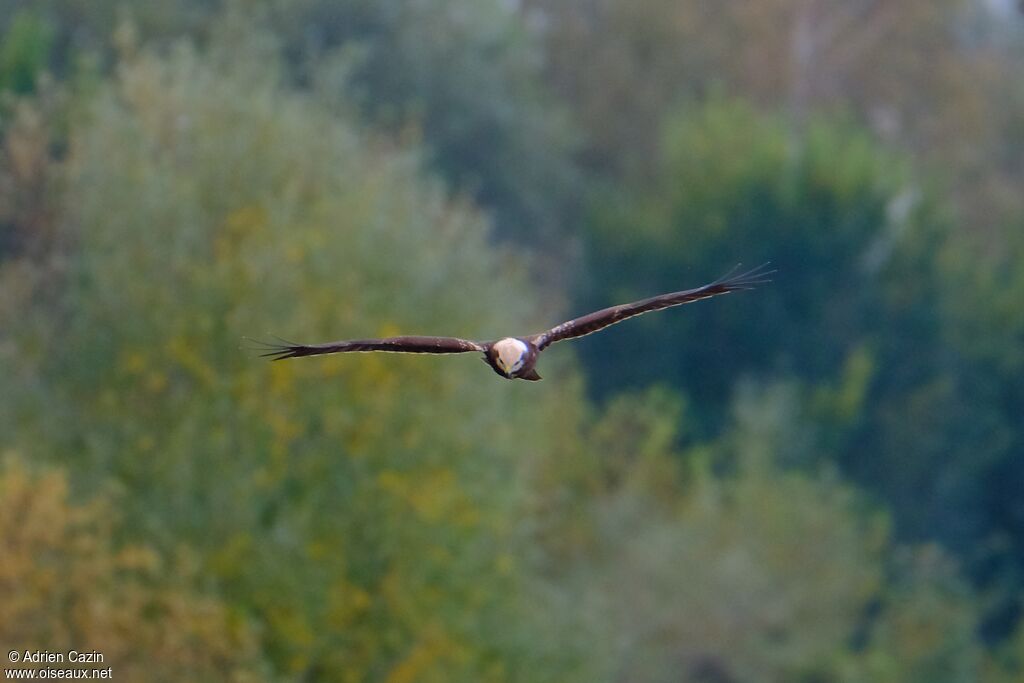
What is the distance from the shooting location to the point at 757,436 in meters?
47.8

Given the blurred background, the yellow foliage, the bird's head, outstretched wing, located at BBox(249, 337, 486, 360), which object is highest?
the blurred background

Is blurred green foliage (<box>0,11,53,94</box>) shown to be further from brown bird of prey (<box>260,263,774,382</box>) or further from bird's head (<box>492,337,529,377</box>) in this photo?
bird's head (<box>492,337,529,377</box>)

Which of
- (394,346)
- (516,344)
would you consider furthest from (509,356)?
(394,346)

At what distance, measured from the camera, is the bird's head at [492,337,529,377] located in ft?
33.8

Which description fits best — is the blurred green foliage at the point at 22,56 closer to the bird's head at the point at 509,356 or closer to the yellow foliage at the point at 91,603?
the yellow foliage at the point at 91,603

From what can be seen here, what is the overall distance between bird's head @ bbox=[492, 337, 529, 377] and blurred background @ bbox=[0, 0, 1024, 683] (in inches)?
549

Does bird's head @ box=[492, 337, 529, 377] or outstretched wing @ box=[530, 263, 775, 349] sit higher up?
outstretched wing @ box=[530, 263, 775, 349]

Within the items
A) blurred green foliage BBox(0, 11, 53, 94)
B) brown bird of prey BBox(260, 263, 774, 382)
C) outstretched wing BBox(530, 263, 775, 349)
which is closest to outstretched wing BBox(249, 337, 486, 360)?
brown bird of prey BBox(260, 263, 774, 382)

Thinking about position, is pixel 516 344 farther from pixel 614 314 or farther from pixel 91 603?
pixel 91 603

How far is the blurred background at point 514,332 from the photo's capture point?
26.2m

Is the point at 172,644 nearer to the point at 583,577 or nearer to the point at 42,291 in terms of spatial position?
the point at 42,291

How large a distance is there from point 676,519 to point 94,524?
65.5 feet

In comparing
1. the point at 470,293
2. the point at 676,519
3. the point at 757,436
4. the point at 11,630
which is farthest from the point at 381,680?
the point at 757,436

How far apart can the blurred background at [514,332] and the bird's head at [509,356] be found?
45.7ft
